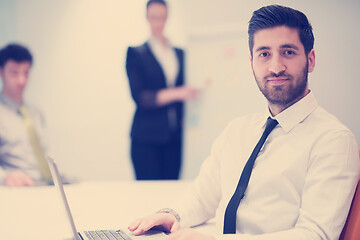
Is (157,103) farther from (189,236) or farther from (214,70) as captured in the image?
(189,236)

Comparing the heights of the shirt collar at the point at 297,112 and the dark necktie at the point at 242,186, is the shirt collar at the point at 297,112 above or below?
above

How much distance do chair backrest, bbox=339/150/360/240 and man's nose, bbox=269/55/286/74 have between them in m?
0.35

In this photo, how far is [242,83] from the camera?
349 cm

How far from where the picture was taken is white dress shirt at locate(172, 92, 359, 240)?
98cm

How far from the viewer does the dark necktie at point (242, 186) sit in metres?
1.17

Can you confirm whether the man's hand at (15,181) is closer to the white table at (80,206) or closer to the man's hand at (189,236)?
the white table at (80,206)

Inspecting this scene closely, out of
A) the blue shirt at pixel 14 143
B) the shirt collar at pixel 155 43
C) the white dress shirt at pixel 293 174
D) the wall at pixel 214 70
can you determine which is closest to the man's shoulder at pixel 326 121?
the white dress shirt at pixel 293 174

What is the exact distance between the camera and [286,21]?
1.12 meters

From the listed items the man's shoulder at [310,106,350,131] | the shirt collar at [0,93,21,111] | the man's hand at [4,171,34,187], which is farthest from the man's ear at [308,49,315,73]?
the shirt collar at [0,93,21,111]

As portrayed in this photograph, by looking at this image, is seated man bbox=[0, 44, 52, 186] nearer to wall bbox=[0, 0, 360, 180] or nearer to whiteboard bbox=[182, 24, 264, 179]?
wall bbox=[0, 0, 360, 180]

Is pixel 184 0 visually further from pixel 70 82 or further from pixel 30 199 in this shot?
pixel 30 199

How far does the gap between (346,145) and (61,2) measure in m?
3.55

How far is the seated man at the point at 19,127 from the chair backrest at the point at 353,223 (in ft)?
6.82

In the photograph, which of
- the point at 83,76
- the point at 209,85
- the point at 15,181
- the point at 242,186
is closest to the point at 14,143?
the point at 15,181
